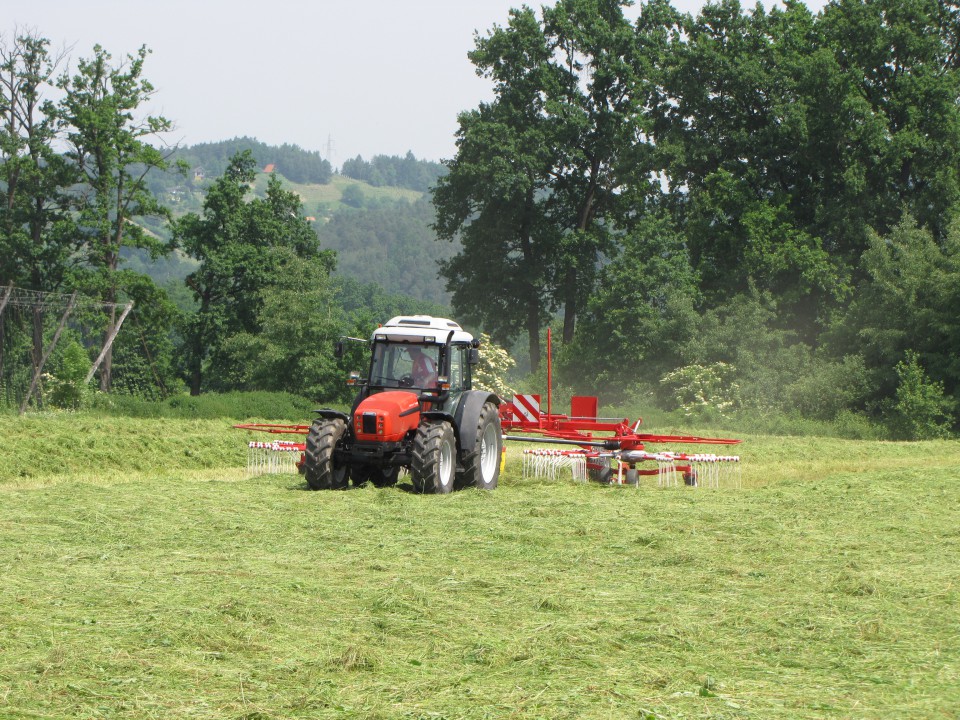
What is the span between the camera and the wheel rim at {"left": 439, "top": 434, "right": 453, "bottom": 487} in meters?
13.3

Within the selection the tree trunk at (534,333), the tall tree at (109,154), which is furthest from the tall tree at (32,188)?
the tree trunk at (534,333)

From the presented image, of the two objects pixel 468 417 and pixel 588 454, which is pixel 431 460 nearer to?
pixel 468 417

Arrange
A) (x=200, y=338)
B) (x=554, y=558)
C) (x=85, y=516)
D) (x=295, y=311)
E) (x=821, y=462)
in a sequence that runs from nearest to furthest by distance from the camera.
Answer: (x=554, y=558) < (x=85, y=516) < (x=821, y=462) < (x=295, y=311) < (x=200, y=338)

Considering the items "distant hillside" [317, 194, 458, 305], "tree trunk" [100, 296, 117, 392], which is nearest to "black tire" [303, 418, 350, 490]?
"tree trunk" [100, 296, 117, 392]

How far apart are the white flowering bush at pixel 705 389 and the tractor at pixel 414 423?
20.8m

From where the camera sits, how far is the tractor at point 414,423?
13234mm

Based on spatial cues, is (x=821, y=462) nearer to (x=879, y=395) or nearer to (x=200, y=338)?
(x=879, y=395)

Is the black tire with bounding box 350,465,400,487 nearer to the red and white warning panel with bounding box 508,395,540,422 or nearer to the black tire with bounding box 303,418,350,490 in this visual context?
the black tire with bounding box 303,418,350,490

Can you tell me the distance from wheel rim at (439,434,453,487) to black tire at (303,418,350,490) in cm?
120

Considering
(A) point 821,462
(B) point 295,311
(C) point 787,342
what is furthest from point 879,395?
(B) point 295,311

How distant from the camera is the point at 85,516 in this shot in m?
10.7

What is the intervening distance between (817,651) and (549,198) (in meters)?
42.4

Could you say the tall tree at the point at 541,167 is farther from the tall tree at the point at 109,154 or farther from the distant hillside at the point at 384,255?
the distant hillside at the point at 384,255

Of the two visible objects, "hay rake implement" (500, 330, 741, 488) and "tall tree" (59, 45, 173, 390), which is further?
"tall tree" (59, 45, 173, 390)
